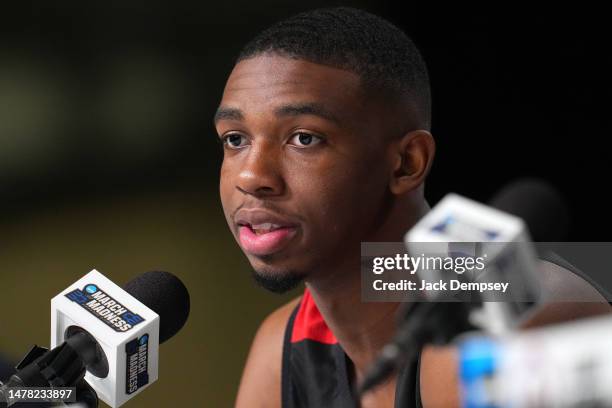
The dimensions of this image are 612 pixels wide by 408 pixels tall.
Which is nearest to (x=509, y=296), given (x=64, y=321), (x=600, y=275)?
(x=64, y=321)

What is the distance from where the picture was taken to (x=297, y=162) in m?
1.27

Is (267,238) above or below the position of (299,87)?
below

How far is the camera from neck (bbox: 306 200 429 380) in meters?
1.36

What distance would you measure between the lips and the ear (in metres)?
0.17

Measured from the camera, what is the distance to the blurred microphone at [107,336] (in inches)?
39.8

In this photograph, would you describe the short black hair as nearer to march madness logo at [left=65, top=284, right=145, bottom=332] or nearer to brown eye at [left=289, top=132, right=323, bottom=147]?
brown eye at [left=289, top=132, right=323, bottom=147]

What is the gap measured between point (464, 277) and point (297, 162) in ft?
1.82

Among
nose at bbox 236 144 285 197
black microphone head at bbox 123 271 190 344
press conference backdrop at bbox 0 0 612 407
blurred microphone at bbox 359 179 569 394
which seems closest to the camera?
blurred microphone at bbox 359 179 569 394

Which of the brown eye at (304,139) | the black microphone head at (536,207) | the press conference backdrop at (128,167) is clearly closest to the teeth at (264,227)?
the brown eye at (304,139)

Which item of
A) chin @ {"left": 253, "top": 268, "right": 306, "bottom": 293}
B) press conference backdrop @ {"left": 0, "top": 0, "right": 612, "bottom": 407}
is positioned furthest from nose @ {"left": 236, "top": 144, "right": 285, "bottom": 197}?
press conference backdrop @ {"left": 0, "top": 0, "right": 612, "bottom": 407}

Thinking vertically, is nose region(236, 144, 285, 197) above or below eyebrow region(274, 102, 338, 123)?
below

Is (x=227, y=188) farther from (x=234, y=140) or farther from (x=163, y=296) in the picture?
(x=163, y=296)

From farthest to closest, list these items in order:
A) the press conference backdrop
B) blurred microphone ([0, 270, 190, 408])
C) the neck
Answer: the press conference backdrop
the neck
blurred microphone ([0, 270, 190, 408])

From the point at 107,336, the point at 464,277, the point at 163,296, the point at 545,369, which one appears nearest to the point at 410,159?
the point at 163,296
